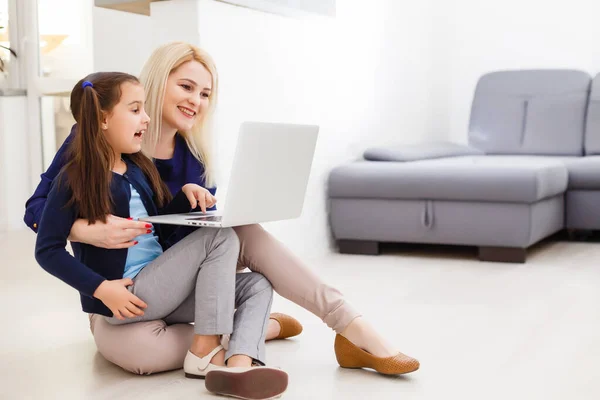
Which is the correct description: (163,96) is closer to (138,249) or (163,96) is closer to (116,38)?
(138,249)

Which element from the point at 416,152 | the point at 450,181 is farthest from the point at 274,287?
the point at 416,152

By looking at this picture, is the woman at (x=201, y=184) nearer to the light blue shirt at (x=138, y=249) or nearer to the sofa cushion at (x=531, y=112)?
the light blue shirt at (x=138, y=249)

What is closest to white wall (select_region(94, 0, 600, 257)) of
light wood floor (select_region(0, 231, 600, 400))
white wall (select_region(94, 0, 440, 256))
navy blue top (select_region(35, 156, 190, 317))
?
white wall (select_region(94, 0, 440, 256))

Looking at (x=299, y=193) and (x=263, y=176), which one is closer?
(x=263, y=176)

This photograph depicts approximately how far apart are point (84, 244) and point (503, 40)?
382 cm

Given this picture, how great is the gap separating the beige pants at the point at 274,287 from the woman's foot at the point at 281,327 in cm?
24

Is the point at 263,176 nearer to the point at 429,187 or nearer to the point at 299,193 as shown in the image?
the point at 299,193

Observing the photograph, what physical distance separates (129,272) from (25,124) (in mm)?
3397

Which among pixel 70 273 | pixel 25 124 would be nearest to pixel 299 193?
pixel 70 273

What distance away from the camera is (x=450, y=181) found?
3.49m

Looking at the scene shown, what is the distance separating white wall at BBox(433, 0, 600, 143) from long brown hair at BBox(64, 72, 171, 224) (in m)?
3.50

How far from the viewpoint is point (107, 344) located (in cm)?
191

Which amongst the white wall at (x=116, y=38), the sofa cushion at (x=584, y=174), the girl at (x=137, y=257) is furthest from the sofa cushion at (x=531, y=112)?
the girl at (x=137, y=257)

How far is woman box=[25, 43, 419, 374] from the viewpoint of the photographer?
188 cm
